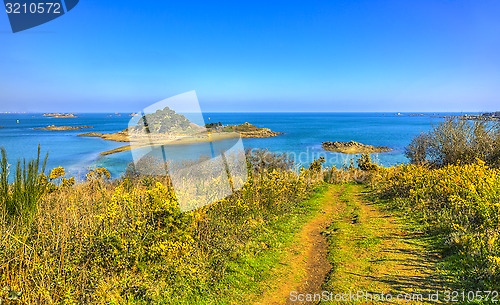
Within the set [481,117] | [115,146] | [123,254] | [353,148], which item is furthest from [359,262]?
[353,148]

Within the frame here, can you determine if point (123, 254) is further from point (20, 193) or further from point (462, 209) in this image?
point (462, 209)

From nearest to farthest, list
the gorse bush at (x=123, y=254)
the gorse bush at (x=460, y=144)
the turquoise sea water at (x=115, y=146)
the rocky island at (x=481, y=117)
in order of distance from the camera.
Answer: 1. the gorse bush at (x=123, y=254)
2. the gorse bush at (x=460, y=144)
3. the rocky island at (x=481, y=117)
4. the turquoise sea water at (x=115, y=146)

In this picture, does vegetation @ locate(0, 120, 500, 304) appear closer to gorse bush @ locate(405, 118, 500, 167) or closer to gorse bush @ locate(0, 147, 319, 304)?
gorse bush @ locate(0, 147, 319, 304)

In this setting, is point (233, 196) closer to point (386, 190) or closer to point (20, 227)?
point (20, 227)

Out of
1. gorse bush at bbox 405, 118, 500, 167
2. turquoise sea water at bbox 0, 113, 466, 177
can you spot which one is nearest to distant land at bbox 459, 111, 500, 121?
gorse bush at bbox 405, 118, 500, 167

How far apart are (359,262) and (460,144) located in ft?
38.4

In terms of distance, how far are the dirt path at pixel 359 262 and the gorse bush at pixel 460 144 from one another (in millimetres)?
7908

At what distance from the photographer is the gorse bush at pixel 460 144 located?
36.5 feet

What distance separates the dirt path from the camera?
342 cm

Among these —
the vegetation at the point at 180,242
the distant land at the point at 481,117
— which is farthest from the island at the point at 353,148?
the vegetation at the point at 180,242

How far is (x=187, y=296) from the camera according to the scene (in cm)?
324

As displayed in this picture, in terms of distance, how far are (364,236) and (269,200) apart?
2.47 m

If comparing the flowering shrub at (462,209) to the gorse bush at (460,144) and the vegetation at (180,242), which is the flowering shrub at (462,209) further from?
the gorse bush at (460,144)

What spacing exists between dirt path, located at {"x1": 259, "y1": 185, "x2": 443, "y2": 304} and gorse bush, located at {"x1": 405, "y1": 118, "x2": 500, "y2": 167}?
7.91 metres
